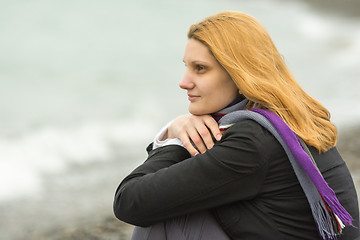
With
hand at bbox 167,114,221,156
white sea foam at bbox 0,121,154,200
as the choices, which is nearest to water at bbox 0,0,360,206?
white sea foam at bbox 0,121,154,200

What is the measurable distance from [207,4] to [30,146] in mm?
8213

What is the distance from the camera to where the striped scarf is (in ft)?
5.78

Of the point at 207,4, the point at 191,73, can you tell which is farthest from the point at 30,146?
the point at 207,4

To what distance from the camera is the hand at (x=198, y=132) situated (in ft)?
6.50

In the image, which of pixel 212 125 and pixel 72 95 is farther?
pixel 72 95

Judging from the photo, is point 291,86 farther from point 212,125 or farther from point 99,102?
point 99,102

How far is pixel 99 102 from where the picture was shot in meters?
9.52

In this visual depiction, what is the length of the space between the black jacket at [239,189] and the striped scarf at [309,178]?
0.03 metres

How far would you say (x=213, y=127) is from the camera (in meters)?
1.99

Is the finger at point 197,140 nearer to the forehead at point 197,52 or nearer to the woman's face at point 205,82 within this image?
the woman's face at point 205,82

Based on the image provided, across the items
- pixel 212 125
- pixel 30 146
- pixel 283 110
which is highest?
pixel 30 146

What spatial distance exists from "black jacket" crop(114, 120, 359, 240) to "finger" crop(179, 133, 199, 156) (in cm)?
12

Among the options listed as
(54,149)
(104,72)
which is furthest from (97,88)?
(54,149)

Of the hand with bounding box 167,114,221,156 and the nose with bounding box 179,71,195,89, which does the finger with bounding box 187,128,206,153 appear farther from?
the nose with bounding box 179,71,195,89
